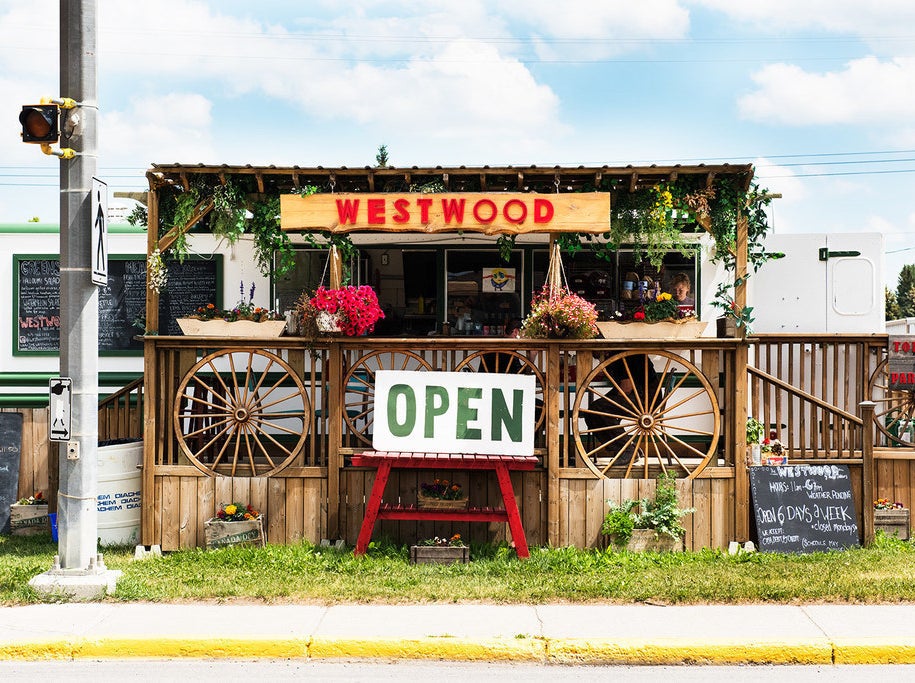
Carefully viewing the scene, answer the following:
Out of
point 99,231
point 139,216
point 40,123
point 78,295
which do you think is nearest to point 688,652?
point 78,295

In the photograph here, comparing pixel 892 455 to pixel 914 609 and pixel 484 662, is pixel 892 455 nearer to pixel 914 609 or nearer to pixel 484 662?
pixel 914 609

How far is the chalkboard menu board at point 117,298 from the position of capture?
35.5ft

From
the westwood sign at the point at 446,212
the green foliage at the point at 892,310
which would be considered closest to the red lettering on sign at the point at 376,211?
the westwood sign at the point at 446,212

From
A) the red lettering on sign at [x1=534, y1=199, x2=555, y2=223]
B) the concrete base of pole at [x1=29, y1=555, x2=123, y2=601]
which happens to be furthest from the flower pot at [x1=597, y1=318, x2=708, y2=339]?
the concrete base of pole at [x1=29, y1=555, x2=123, y2=601]

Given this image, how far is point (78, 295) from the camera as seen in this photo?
6.93 m

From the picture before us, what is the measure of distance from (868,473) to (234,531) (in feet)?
20.2

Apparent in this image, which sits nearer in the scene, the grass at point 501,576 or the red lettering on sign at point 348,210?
the grass at point 501,576

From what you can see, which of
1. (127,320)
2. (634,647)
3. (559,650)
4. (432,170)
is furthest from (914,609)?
(127,320)

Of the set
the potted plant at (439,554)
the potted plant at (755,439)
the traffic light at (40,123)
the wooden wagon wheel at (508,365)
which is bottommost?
the potted plant at (439,554)

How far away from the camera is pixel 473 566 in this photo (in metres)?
7.58

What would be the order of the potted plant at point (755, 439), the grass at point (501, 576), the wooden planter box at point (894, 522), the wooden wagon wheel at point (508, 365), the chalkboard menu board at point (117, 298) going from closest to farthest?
the grass at point (501, 576)
the wooden wagon wheel at point (508, 365)
the potted plant at point (755, 439)
the wooden planter box at point (894, 522)
the chalkboard menu board at point (117, 298)

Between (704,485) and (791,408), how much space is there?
144 centimetres

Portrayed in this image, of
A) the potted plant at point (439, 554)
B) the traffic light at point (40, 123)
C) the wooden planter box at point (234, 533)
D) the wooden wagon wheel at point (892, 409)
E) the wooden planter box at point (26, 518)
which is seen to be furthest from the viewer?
the wooden wagon wheel at point (892, 409)

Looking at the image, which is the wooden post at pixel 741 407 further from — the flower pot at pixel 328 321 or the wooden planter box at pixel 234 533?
the wooden planter box at pixel 234 533
